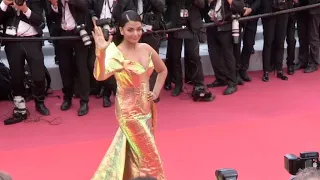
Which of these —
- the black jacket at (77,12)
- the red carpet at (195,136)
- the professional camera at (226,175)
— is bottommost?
the red carpet at (195,136)

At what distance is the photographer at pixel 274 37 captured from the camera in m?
6.62

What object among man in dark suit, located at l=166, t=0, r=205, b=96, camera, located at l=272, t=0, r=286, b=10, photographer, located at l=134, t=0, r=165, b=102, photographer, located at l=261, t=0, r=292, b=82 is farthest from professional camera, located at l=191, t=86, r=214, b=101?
camera, located at l=272, t=0, r=286, b=10

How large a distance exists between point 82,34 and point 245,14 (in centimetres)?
199

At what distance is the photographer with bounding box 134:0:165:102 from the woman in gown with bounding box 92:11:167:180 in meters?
1.98

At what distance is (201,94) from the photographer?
6.23m

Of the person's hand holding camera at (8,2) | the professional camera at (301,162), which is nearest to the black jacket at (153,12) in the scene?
the person's hand holding camera at (8,2)

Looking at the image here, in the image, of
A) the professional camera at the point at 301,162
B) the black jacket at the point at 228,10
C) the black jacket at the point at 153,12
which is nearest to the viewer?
the professional camera at the point at 301,162

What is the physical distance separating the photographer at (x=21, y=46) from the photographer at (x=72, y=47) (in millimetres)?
213

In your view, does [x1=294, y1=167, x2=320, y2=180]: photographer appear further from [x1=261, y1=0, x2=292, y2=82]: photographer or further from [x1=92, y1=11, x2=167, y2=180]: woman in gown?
[x1=261, y1=0, x2=292, y2=82]: photographer

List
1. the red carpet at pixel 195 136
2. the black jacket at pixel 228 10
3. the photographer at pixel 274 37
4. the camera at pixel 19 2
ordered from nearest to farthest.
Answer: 1. the red carpet at pixel 195 136
2. the camera at pixel 19 2
3. the black jacket at pixel 228 10
4. the photographer at pixel 274 37

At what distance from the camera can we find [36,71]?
577 centimetres

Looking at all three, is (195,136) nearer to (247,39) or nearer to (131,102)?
(131,102)

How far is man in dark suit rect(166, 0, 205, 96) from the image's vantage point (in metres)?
6.08

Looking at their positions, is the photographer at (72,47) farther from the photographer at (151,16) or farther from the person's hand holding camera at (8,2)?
the photographer at (151,16)
